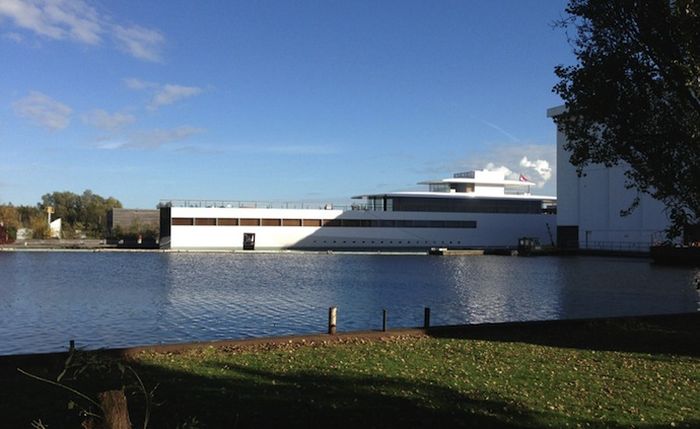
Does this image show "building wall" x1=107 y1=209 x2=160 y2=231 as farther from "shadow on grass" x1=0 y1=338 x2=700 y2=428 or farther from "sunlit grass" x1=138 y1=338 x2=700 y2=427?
"shadow on grass" x1=0 y1=338 x2=700 y2=428

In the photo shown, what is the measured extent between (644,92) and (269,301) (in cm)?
1754

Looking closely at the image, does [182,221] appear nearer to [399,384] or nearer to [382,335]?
[382,335]

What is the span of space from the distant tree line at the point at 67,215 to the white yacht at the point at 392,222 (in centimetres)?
3857

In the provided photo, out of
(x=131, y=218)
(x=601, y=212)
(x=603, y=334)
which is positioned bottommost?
(x=603, y=334)

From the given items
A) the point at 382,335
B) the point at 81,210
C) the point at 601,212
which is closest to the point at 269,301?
the point at 382,335

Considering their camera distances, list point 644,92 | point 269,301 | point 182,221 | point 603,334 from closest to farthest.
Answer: point 644,92 → point 603,334 → point 269,301 → point 182,221

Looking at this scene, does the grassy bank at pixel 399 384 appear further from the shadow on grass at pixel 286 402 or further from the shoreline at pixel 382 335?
the shoreline at pixel 382 335

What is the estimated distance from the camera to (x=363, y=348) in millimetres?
12953

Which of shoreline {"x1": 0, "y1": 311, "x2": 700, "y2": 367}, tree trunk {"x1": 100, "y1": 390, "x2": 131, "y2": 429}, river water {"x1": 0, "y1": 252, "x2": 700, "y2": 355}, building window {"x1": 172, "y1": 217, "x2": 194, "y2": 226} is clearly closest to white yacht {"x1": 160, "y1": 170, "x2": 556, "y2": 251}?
building window {"x1": 172, "y1": 217, "x2": 194, "y2": 226}

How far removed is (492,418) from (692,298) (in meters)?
27.0

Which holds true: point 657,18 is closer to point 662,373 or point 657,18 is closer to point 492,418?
point 662,373

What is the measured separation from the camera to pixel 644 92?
14.0m

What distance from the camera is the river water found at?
744 inches

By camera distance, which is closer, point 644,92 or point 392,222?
point 644,92
